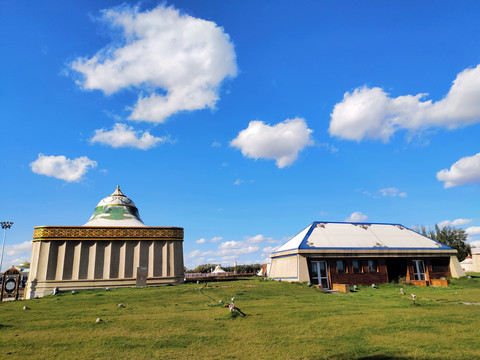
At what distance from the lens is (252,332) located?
429 inches

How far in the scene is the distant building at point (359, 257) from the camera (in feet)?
97.6

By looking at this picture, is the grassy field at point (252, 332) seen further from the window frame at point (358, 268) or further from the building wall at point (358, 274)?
the window frame at point (358, 268)

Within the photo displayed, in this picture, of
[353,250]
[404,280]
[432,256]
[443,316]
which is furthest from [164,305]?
[432,256]

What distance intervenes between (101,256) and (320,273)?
72.3ft

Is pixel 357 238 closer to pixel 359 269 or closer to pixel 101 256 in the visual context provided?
pixel 359 269

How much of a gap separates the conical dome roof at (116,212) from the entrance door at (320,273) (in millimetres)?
20099

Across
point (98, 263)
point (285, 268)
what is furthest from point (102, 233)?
point (285, 268)

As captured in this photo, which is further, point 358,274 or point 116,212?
point 116,212

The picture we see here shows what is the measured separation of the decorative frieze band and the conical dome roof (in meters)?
2.39

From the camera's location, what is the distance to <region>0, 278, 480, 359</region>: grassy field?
8602 mm

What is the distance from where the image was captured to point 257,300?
762 inches

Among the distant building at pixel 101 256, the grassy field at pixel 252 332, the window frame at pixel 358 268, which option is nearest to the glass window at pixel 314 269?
the window frame at pixel 358 268

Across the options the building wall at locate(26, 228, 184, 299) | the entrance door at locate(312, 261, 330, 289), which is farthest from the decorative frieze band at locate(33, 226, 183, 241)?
the entrance door at locate(312, 261, 330, 289)

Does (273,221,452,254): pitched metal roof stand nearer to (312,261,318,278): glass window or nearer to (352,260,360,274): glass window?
(352,260,360,274): glass window
